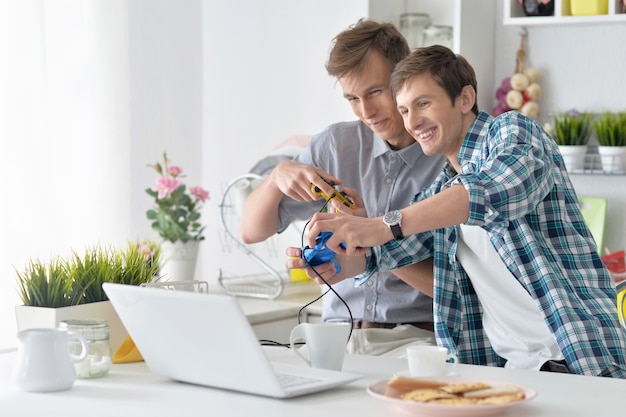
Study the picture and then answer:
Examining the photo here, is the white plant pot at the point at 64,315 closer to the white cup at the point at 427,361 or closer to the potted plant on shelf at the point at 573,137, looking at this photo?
the white cup at the point at 427,361

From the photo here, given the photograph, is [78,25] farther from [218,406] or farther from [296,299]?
[218,406]

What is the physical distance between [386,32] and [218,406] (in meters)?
1.26

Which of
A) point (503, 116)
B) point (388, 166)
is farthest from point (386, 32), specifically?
point (503, 116)

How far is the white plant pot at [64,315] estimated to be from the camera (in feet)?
6.08

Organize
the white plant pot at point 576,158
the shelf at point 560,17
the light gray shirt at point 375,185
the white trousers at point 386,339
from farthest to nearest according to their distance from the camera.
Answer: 1. the white plant pot at point 576,158
2. the shelf at point 560,17
3. the light gray shirt at point 375,185
4. the white trousers at point 386,339

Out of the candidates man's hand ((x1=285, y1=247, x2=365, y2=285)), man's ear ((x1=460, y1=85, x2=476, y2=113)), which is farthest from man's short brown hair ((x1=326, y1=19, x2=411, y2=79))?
man's hand ((x1=285, y1=247, x2=365, y2=285))

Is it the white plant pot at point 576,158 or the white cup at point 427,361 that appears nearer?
the white cup at point 427,361

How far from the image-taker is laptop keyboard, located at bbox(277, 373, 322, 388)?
1543 millimetres

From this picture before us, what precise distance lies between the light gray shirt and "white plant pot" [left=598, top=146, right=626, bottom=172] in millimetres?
943

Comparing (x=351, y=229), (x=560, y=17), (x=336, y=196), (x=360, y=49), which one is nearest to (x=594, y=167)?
(x=560, y=17)

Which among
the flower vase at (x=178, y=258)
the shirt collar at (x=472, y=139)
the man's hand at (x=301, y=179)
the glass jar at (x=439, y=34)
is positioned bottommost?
the flower vase at (x=178, y=258)

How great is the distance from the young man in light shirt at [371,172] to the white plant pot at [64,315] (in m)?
0.52

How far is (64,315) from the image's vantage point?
1.86 m

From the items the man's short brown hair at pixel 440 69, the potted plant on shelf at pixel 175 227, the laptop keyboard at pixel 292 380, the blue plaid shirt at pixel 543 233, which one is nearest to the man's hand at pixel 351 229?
the blue plaid shirt at pixel 543 233
